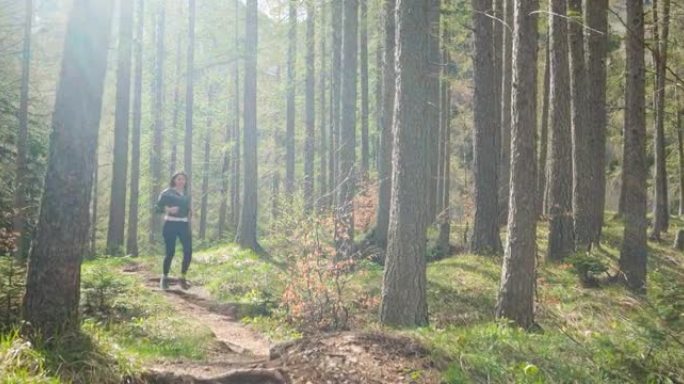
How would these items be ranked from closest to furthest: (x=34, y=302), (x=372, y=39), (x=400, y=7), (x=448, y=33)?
1. (x=34, y=302)
2. (x=400, y=7)
3. (x=448, y=33)
4. (x=372, y=39)

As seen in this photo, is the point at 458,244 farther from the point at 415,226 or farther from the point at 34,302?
the point at 34,302

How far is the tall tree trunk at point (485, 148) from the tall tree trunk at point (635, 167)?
2.84 meters

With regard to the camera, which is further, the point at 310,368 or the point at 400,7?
the point at 400,7

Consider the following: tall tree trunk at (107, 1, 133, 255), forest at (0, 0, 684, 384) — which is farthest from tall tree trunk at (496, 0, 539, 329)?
tall tree trunk at (107, 1, 133, 255)

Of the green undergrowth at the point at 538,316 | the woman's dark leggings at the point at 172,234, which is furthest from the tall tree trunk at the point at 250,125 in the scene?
the woman's dark leggings at the point at 172,234

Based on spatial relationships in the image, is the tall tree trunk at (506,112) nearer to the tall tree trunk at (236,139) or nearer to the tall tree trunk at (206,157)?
the tall tree trunk at (236,139)

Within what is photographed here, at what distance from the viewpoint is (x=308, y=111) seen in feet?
69.3

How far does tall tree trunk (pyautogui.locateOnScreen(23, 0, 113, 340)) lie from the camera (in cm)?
480

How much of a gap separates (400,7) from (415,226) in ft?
9.47

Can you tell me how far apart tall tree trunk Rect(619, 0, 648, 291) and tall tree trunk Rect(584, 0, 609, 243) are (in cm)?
256

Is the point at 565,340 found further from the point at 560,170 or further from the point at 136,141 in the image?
the point at 136,141

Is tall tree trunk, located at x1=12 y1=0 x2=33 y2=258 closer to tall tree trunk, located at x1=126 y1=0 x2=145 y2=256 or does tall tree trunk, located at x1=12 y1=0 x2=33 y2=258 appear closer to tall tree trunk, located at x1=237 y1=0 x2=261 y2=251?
tall tree trunk, located at x1=126 y1=0 x2=145 y2=256

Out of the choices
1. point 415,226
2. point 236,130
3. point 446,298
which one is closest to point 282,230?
point 415,226

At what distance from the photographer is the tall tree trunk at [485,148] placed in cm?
1280
